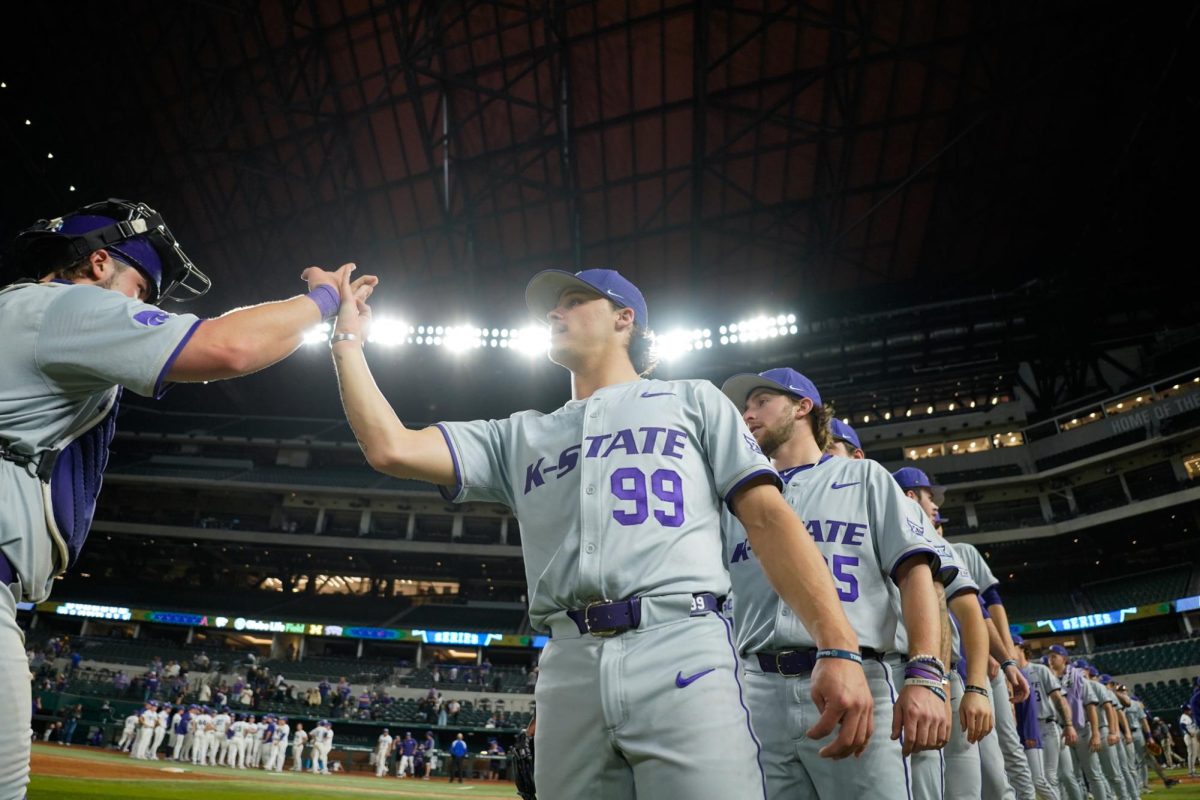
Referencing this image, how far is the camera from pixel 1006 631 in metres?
5.72

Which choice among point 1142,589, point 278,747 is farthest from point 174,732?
point 1142,589

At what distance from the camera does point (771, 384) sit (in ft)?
10.8

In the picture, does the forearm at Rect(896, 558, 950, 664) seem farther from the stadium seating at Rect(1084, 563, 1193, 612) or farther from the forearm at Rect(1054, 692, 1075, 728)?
the stadium seating at Rect(1084, 563, 1193, 612)

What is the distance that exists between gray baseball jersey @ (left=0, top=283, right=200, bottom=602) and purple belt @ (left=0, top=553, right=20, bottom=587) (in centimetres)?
1

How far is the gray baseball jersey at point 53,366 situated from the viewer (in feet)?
5.87

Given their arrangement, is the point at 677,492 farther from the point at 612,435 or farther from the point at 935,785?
the point at 935,785

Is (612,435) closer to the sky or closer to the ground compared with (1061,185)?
closer to the ground

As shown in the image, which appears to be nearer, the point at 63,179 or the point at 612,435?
the point at 612,435

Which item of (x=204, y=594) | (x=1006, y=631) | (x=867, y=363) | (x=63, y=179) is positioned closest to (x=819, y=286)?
(x=867, y=363)

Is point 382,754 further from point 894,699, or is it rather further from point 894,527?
point 894,527

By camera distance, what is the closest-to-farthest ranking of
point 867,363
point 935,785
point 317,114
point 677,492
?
point 677,492 → point 935,785 → point 317,114 → point 867,363

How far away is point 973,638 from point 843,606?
→ 3.70 ft

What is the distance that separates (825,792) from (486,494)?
4.81 feet

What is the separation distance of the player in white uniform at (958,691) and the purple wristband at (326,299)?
Result: 2261 millimetres
